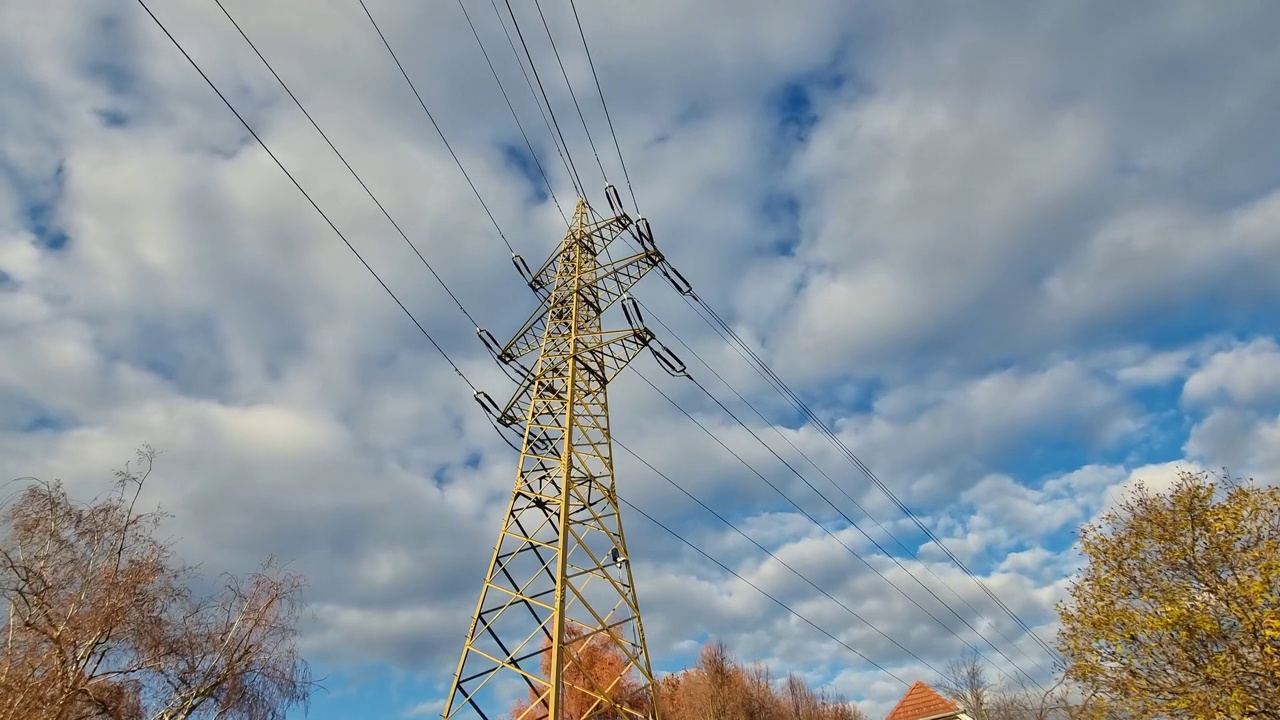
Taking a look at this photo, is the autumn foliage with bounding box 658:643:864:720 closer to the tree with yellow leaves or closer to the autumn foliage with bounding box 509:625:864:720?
the autumn foliage with bounding box 509:625:864:720

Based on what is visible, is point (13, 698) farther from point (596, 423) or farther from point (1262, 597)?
point (1262, 597)

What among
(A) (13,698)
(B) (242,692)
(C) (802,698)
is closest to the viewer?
(A) (13,698)

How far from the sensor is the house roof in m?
32.6

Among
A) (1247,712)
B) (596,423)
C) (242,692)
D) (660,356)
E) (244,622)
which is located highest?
(660,356)

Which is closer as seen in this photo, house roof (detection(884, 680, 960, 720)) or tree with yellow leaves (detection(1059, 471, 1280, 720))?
tree with yellow leaves (detection(1059, 471, 1280, 720))

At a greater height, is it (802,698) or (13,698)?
(802,698)

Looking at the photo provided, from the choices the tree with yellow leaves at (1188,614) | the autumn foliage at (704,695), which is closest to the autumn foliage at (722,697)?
the autumn foliage at (704,695)

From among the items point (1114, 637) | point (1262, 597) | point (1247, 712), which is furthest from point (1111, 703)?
point (1262, 597)

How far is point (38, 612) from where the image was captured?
13.8 metres

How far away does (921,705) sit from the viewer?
110 feet

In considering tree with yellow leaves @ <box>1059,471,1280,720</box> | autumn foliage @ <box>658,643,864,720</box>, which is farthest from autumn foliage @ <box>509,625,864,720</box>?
tree with yellow leaves @ <box>1059,471,1280,720</box>

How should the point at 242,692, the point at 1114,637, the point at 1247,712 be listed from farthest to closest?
the point at 242,692, the point at 1114,637, the point at 1247,712

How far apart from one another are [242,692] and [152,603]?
11.1ft

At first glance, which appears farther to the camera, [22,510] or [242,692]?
[242,692]
